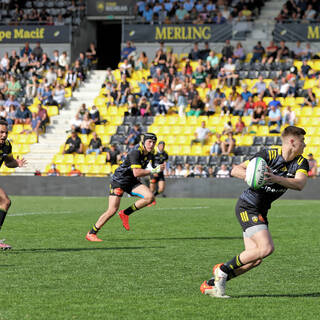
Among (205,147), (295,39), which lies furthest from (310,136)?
(295,39)

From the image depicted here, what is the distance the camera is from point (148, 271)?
9.45m

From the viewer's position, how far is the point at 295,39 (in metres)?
34.3

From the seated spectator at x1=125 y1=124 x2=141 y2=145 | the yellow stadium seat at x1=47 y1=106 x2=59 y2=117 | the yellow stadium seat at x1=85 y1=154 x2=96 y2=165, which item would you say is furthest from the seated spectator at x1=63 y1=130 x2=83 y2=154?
the yellow stadium seat at x1=47 y1=106 x2=59 y2=117

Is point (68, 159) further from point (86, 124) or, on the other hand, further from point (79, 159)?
point (86, 124)

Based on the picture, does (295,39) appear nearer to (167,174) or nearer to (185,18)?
(185,18)

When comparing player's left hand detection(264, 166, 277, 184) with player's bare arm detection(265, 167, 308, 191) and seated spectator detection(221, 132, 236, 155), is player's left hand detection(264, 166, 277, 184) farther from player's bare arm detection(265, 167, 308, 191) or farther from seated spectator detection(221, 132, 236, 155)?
seated spectator detection(221, 132, 236, 155)

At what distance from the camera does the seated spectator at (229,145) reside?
94.5 feet

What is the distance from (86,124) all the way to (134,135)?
2964mm

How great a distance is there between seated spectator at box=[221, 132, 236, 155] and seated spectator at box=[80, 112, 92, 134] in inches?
266

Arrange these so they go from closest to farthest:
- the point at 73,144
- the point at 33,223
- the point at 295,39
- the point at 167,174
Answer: the point at 33,223 → the point at 167,174 → the point at 73,144 → the point at 295,39

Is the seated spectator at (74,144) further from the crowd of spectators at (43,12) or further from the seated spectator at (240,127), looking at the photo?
the crowd of spectators at (43,12)

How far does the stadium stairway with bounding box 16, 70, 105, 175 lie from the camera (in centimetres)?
3272

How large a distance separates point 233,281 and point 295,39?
88.8 ft

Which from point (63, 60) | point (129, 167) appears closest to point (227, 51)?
point (63, 60)
